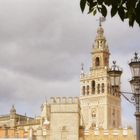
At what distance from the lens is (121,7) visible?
4559mm

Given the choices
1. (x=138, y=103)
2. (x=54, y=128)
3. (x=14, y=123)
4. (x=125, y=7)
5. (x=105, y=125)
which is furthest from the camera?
(x=105, y=125)

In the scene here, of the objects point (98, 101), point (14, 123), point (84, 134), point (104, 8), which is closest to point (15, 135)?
point (84, 134)

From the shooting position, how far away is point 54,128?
44.2 metres

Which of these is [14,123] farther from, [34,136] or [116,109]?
[34,136]

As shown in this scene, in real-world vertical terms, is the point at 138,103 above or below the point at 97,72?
below

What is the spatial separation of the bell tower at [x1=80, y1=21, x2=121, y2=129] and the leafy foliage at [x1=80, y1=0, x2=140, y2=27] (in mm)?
88543

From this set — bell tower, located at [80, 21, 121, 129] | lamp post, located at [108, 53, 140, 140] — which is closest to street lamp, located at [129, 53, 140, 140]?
lamp post, located at [108, 53, 140, 140]

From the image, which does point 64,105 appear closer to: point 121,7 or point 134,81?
point 134,81

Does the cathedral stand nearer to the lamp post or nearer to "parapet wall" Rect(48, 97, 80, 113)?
"parapet wall" Rect(48, 97, 80, 113)

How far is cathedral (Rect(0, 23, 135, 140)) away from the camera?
144 ft

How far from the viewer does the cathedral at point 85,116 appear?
4388cm

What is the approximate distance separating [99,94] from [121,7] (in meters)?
92.7

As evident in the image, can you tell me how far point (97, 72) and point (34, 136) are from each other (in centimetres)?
5307

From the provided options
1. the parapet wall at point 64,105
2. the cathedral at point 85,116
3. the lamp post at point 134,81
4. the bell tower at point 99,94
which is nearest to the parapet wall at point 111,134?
the cathedral at point 85,116
